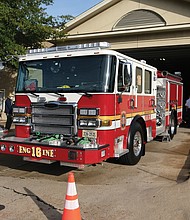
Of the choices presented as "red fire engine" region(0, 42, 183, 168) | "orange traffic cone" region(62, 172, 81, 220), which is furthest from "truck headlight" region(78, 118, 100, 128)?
"orange traffic cone" region(62, 172, 81, 220)

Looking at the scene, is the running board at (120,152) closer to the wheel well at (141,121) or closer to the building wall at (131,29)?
the wheel well at (141,121)

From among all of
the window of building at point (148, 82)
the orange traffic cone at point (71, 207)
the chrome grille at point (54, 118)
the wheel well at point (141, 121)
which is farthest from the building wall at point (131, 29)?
the orange traffic cone at point (71, 207)

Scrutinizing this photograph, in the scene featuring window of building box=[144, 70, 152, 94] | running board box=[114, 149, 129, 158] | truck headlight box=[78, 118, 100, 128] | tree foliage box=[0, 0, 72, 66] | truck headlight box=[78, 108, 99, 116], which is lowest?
running board box=[114, 149, 129, 158]

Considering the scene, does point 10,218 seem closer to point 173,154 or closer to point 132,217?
point 132,217

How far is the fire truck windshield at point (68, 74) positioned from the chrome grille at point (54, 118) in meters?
0.34

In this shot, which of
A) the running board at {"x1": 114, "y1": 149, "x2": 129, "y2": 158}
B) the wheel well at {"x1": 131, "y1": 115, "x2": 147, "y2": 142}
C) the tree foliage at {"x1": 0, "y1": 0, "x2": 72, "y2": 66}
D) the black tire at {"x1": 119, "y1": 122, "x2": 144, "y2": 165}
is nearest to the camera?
the running board at {"x1": 114, "y1": 149, "x2": 129, "y2": 158}

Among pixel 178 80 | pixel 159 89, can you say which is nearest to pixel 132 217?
pixel 159 89

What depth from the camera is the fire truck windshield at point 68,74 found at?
5.35 m

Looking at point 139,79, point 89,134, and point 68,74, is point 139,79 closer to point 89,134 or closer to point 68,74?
point 68,74

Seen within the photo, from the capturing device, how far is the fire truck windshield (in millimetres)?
5348

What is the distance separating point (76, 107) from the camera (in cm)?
543

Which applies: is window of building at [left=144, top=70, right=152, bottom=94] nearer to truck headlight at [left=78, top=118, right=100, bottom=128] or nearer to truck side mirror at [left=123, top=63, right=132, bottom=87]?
truck side mirror at [left=123, top=63, right=132, bottom=87]

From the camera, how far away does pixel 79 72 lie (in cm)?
557

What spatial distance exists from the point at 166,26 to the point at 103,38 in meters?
3.38
